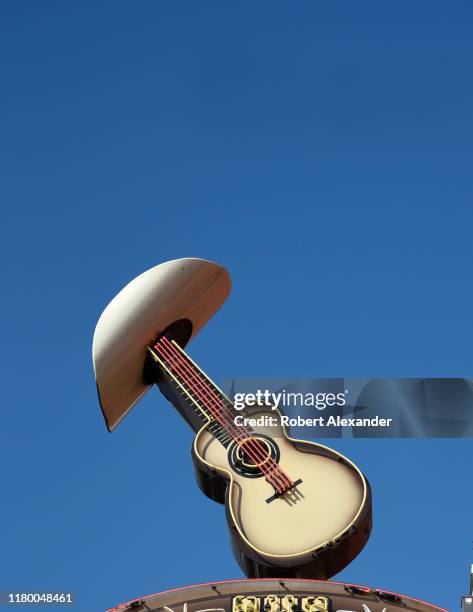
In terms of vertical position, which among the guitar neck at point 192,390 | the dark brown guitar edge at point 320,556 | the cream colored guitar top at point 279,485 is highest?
the guitar neck at point 192,390

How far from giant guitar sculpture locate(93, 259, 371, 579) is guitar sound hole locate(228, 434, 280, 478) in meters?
0.03

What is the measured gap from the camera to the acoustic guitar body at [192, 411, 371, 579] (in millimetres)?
34219

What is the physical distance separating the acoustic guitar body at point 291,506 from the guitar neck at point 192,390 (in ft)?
1.90

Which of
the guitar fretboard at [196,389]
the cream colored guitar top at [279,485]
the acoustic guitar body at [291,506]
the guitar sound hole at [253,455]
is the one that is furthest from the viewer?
the guitar fretboard at [196,389]

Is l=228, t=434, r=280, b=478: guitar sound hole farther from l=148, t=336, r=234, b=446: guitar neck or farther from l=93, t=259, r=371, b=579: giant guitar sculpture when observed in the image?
l=148, t=336, r=234, b=446: guitar neck

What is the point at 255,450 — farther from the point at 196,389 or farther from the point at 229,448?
the point at 196,389

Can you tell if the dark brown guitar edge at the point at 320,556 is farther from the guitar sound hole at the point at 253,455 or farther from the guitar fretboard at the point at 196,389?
the guitar fretboard at the point at 196,389

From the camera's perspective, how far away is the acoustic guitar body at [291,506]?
34.2 meters

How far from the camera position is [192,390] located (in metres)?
42.8

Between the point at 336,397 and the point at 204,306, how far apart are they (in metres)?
9.96

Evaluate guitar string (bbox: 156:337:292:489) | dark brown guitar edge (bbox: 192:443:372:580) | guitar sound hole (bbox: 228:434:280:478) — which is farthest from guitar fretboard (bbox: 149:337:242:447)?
dark brown guitar edge (bbox: 192:443:372:580)

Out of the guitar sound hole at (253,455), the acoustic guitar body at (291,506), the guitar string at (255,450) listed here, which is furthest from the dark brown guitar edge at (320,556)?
the guitar string at (255,450)

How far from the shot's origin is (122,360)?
140 ft

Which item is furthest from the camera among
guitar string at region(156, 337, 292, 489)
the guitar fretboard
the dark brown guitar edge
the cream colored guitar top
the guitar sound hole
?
the guitar fretboard
